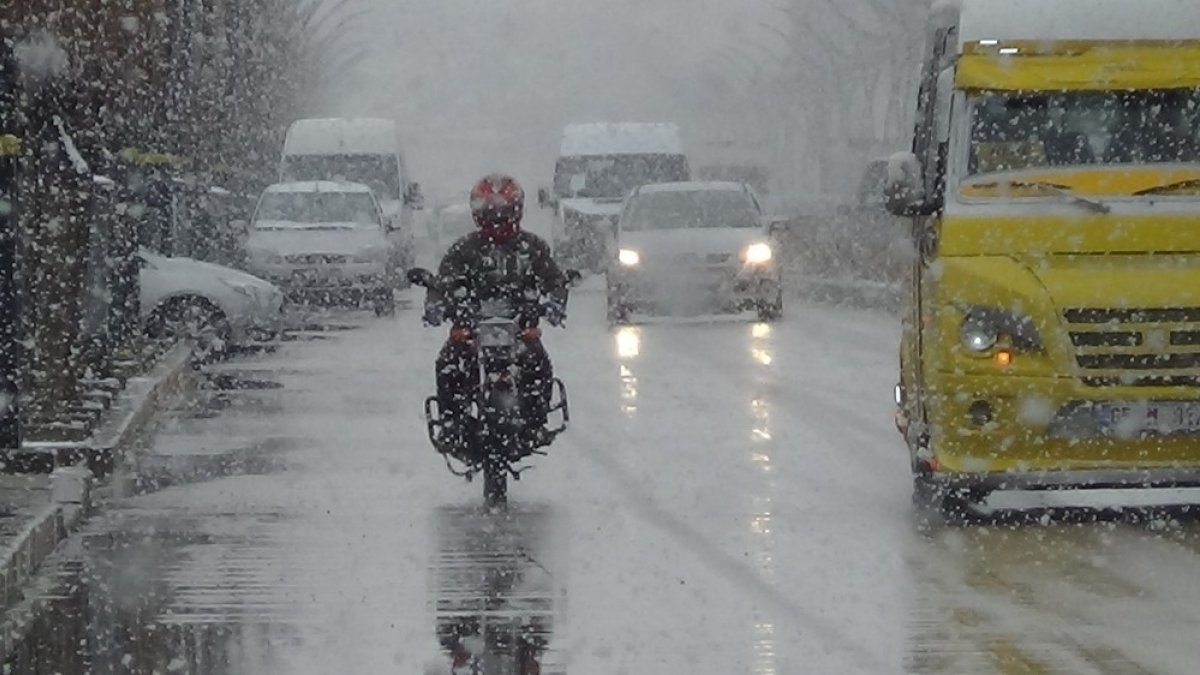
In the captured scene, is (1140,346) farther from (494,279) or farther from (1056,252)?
(494,279)

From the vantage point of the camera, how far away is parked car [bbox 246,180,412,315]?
33.4 meters

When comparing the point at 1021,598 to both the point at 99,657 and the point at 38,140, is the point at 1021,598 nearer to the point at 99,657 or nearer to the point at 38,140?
the point at 99,657

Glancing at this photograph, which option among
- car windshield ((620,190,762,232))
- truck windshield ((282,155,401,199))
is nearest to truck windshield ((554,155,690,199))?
truck windshield ((282,155,401,199))

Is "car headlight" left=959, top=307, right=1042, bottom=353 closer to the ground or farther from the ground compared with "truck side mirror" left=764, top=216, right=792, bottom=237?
farther from the ground

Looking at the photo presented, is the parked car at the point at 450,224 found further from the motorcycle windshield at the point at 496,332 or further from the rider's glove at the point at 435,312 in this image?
the motorcycle windshield at the point at 496,332

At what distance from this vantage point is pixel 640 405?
62.6 feet

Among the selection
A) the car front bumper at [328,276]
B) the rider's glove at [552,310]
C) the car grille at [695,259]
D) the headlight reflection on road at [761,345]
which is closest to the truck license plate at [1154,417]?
the rider's glove at [552,310]

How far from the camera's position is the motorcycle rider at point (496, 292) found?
13.1 m

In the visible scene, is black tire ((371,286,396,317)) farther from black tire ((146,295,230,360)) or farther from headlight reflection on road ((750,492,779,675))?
headlight reflection on road ((750,492,779,675))

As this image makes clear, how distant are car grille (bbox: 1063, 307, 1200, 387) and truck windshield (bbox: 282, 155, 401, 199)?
29.3 metres

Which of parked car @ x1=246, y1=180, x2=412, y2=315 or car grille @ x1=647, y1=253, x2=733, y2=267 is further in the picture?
parked car @ x1=246, y1=180, x2=412, y2=315

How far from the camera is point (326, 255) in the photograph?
33.7m

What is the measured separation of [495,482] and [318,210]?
71.7 ft

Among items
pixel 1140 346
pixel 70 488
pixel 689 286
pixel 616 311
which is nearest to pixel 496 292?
pixel 70 488
